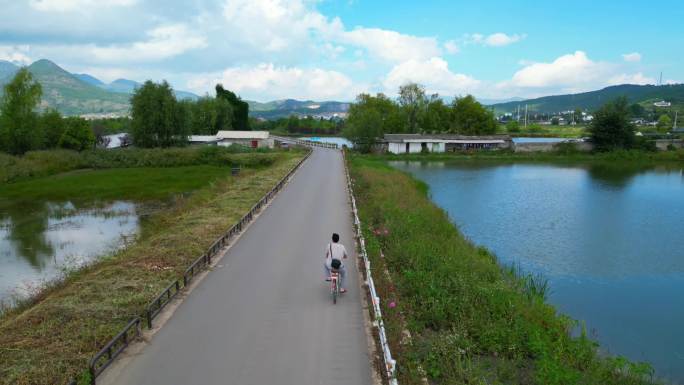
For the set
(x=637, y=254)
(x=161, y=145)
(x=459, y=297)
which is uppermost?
(x=161, y=145)

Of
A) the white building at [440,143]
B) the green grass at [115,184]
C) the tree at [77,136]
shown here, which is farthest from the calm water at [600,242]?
the tree at [77,136]

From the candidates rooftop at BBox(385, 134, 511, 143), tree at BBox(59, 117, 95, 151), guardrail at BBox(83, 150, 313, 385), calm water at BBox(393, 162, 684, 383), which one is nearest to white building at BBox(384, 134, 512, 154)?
rooftop at BBox(385, 134, 511, 143)

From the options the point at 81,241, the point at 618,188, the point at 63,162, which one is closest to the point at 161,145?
the point at 63,162

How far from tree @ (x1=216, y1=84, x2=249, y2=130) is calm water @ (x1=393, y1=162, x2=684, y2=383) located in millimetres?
59466

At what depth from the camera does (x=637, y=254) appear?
70.5 ft

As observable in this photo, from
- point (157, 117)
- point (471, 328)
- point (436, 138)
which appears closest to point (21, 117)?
point (157, 117)

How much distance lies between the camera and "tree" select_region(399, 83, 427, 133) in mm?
97188

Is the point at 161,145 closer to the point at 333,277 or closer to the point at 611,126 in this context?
the point at 333,277

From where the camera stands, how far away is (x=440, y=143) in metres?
77.2

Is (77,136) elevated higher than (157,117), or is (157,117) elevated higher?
(157,117)

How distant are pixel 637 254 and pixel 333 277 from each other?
17025mm

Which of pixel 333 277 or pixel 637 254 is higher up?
pixel 333 277

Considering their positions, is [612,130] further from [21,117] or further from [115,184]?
[21,117]

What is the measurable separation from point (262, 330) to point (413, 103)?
91789 millimetres
